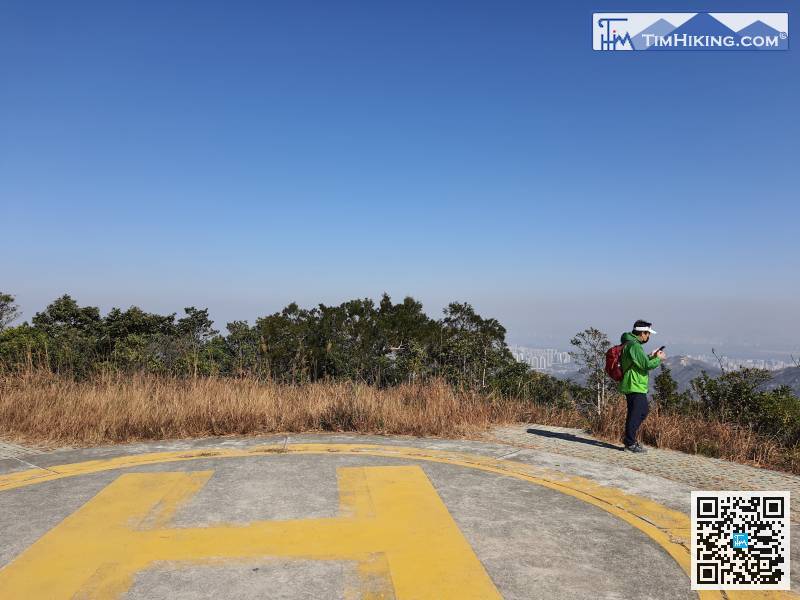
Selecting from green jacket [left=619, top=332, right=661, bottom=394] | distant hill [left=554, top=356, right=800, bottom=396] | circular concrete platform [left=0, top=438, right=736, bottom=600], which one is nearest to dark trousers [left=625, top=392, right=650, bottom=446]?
green jacket [left=619, top=332, right=661, bottom=394]

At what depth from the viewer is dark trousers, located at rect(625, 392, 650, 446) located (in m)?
6.67

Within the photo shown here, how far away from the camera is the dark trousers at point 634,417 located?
667 centimetres

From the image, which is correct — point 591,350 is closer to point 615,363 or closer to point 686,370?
point 615,363

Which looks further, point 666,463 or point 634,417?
point 634,417

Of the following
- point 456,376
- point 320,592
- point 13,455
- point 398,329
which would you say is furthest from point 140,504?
point 398,329

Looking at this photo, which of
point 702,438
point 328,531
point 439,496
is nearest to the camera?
point 328,531

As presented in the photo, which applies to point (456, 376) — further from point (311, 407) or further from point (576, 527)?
point (576, 527)

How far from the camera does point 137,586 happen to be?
10.4 ft

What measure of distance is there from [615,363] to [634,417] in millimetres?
757

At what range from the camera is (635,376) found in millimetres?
6883

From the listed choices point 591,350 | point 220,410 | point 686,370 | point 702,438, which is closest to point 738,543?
point 702,438

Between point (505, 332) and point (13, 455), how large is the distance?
1728 centimetres

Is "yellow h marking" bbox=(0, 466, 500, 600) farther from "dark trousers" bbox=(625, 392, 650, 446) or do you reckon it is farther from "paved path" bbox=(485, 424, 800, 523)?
"dark trousers" bbox=(625, 392, 650, 446)

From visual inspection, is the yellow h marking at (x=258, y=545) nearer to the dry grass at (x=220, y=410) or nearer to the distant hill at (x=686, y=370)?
the dry grass at (x=220, y=410)
